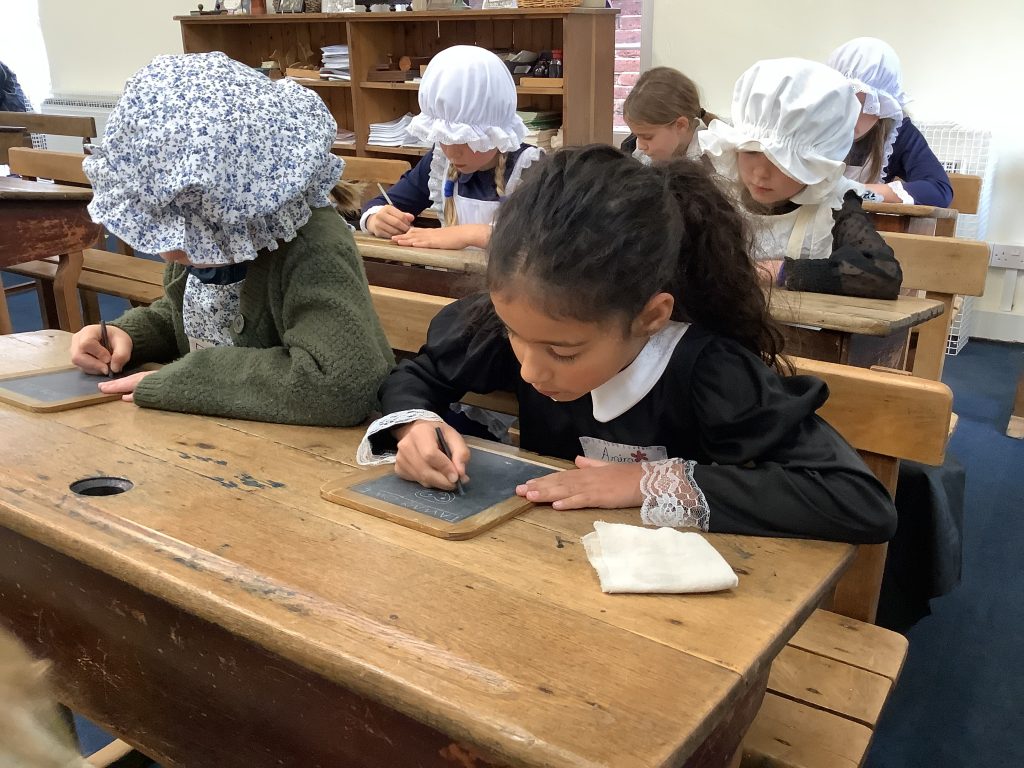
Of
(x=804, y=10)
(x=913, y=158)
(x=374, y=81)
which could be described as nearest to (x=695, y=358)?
(x=913, y=158)

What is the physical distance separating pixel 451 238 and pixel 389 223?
0.28 meters

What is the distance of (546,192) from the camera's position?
1.13 m

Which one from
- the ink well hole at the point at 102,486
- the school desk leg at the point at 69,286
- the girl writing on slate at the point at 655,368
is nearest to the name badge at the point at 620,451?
the girl writing on slate at the point at 655,368

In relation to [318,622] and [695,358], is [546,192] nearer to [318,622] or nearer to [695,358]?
[695,358]

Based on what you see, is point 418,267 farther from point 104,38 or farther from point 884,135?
point 104,38

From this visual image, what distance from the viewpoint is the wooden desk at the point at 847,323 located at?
171 cm

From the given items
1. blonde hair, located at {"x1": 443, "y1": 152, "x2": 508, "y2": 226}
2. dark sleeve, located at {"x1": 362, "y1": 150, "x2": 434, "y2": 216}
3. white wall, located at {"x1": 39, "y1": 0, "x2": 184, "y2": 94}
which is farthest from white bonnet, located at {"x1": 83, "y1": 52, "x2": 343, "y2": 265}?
white wall, located at {"x1": 39, "y1": 0, "x2": 184, "y2": 94}

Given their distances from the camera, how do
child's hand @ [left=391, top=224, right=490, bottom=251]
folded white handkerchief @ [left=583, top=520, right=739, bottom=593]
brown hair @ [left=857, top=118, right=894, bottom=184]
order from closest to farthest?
1. folded white handkerchief @ [left=583, top=520, right=739, bottom=593]
2. child's hand @ [left=391, top=224, right=490, bottom=251]
3. brown hair @ [left=857, top=118, right=894, bottom=184]

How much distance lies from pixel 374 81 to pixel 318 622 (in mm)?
5107

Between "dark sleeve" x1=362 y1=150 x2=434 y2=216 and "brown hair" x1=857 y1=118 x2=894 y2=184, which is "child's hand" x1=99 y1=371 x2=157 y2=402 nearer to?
"dark sleeve" x1=362 y1=150 x2=434 y2=216

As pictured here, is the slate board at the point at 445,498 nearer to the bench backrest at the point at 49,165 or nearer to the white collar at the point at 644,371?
the white collar at the point at 644,371

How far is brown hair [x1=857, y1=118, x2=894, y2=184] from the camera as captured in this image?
3684 millimetres

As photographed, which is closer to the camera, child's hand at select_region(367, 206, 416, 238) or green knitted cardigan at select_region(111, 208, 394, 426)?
green knitted cardigan at select_region(111, 208, 394, 426)

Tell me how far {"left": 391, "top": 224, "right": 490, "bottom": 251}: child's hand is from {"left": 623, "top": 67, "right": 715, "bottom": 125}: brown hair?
97cm
